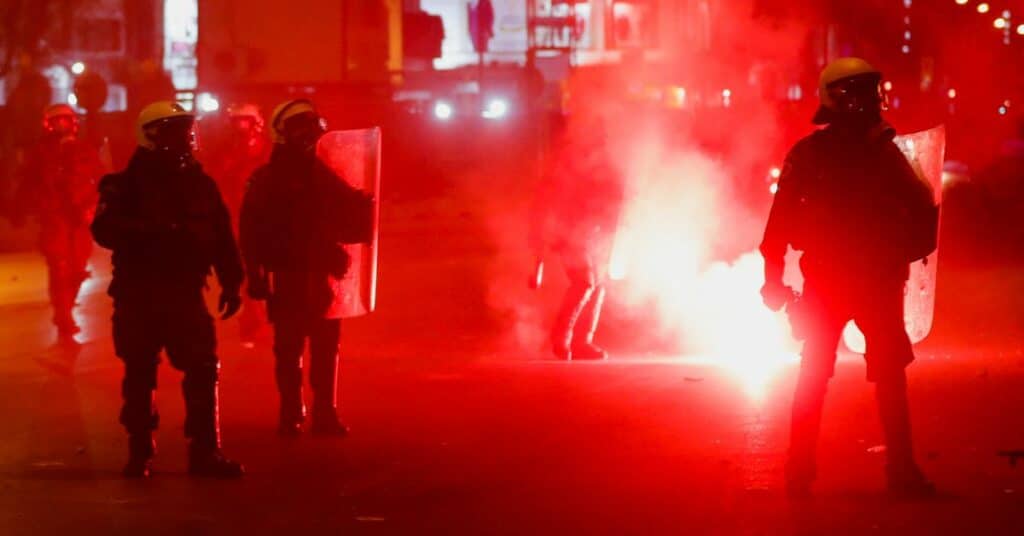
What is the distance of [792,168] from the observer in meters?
6.19

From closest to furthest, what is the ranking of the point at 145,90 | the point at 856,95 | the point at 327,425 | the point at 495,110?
the point at 856,95
the point at 327,425
the point at 495,110
the point at 145,90

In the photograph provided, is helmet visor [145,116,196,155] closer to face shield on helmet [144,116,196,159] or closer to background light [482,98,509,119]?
face shield on helmet [144,116,196,159]

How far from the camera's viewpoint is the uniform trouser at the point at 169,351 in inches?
272

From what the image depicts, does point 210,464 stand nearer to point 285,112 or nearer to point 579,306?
point 285,112

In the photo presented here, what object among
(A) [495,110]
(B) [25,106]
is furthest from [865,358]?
(A) [495,110]

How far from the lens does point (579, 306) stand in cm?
1071

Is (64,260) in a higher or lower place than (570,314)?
higher

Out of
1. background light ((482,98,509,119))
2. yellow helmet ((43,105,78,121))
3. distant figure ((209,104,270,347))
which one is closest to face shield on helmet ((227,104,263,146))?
distant figure ((209,104,270,347))

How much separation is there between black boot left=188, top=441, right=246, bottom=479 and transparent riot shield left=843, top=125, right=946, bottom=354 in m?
2.91

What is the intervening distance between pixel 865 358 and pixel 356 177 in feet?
10.4

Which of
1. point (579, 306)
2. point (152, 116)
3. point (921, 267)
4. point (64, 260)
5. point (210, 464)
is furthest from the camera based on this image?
point (64, 260)

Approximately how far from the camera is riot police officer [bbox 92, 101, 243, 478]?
6.83m

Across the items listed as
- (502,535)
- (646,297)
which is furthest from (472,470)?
(646,297)

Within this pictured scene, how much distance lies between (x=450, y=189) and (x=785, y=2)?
12.2 meters
